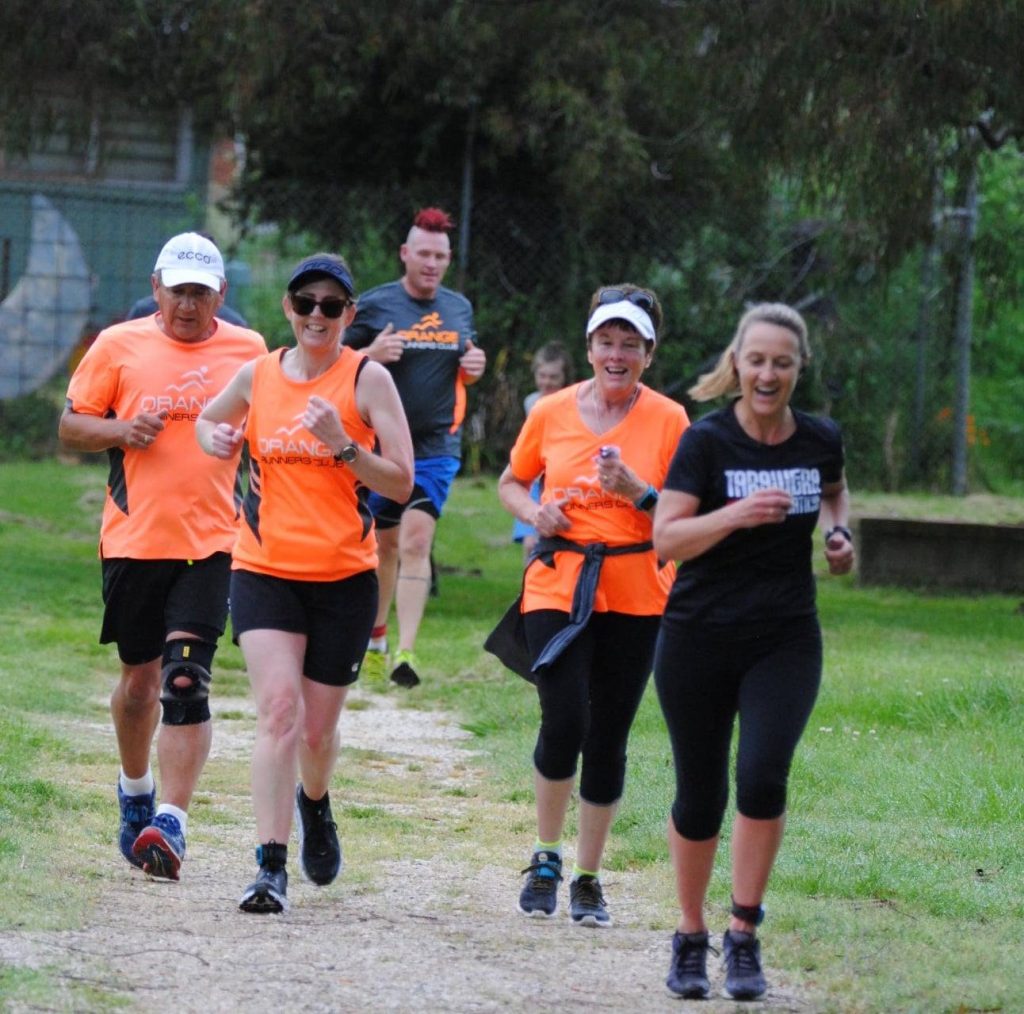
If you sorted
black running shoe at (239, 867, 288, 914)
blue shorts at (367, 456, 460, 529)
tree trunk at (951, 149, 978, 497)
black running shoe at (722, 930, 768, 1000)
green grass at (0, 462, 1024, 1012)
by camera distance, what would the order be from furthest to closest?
tree trunk at (951, 149, 978, 497) < blue shorts at (367, 456, 460, 529) < black running shoe at (239, 867, 288, 914) < green grass at (0, 462, 1024, 1012) < black running shoe at (722, 930, 768, 1000)

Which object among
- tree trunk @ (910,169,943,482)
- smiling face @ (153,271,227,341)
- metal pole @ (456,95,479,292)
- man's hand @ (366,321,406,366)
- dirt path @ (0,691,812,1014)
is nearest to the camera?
dirt path @ (0,691,812,1014)

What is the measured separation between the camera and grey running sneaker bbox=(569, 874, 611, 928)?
6.17 metres

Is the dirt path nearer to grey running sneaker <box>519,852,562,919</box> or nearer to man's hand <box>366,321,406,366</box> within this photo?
grey running sneaker <box>519,852,562,919</box>

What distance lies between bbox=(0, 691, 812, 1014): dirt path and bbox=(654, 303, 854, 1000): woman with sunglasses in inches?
12.9

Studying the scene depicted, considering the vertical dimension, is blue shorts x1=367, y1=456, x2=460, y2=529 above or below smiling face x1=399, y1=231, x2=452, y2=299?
below

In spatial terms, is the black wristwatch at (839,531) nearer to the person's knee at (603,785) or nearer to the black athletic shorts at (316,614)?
the person's knee at (603,785)

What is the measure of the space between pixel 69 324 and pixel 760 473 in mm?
16475

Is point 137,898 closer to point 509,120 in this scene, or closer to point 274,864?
point 274,864

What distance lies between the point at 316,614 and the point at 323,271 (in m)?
1.06

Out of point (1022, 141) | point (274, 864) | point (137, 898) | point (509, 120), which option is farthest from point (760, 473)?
point (509, 120)

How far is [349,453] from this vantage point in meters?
6.07

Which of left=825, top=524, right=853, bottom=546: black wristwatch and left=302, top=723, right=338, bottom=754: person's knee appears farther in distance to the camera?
left=302, top=723, right=338, bottom=754: person's knee

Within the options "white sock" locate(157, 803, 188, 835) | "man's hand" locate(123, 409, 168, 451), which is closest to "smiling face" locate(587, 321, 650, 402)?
"man's hand" locate(123, 409, 168, 451)

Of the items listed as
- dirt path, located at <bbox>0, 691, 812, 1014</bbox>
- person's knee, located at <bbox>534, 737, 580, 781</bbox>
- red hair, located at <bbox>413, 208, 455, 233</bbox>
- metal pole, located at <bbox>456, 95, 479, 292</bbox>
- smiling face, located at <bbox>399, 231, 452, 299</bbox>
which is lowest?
dirt path, located at <bbox>0, 691, 812, 1014</bbox>
